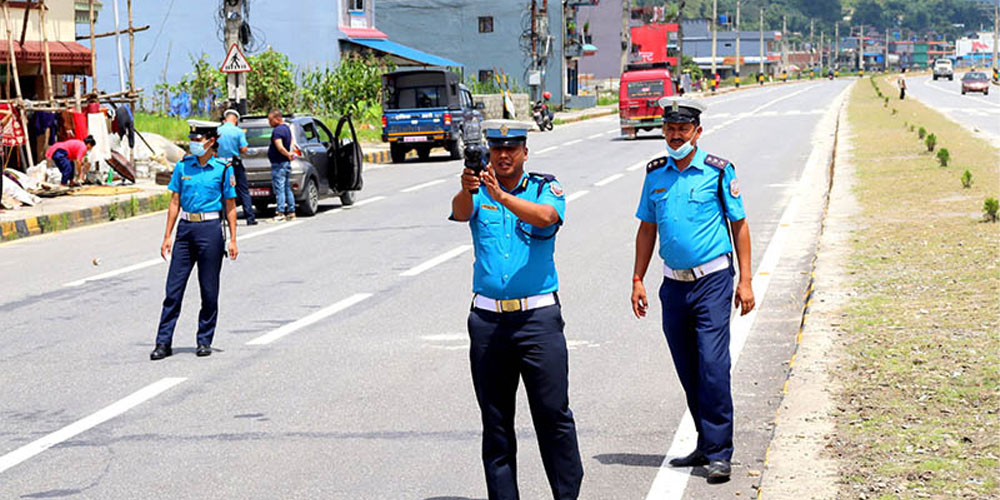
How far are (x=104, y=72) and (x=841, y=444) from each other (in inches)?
1649

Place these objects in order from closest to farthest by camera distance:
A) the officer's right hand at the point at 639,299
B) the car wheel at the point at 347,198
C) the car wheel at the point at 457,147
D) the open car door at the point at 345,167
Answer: the officer's right hand at the point at 639,299, the open car door at the point at 345,167, the car wheel at the point at 347,198, the car wheel at the point at 457,147

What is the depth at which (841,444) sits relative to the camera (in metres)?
6.18

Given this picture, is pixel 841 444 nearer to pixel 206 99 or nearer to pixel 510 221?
pixel 510 221

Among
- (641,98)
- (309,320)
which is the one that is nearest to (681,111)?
(309,320)

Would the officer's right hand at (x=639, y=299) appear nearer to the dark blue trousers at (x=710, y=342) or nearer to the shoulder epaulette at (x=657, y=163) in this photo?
the dark blue trousers at (x=710, y=342)

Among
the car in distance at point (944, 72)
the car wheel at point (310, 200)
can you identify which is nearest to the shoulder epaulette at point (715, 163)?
the car wheel at point (310, 200)

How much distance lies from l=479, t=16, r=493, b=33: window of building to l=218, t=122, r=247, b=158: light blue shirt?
179 ft

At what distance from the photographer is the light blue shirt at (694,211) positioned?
20.1 ft

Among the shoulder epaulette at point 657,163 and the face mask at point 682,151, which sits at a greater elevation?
Result: the face mask at point 682,151

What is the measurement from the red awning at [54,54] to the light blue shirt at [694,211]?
20.0m

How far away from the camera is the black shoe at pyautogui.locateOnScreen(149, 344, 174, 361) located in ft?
30.6

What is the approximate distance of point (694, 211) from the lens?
6.16m

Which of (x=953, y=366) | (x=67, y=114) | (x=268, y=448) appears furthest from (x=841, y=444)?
(x=67, y=114)

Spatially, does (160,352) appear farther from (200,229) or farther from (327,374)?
(327,374)
